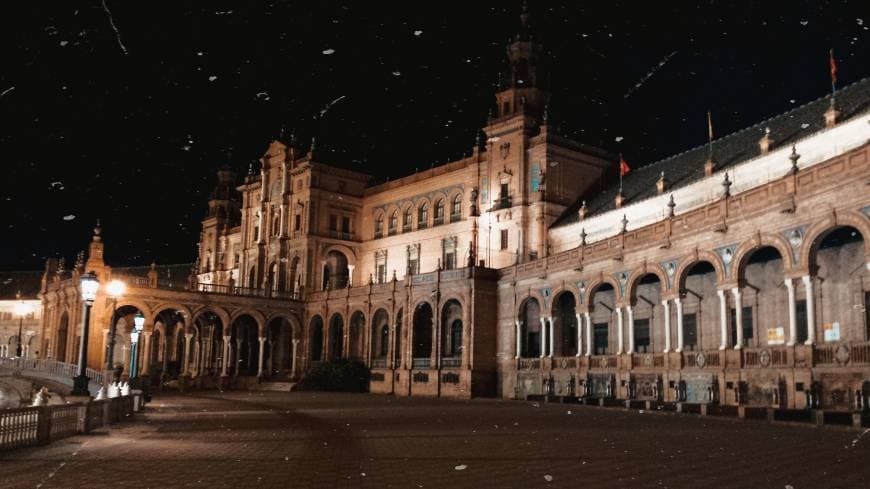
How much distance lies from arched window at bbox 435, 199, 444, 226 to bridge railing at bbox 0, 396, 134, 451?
43987 mm

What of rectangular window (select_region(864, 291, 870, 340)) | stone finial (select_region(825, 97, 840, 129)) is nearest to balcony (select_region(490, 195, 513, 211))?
stone finial (select_region(825, 97, 840, 129))

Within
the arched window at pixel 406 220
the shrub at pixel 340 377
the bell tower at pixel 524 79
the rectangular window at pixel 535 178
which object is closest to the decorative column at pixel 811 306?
the rectangular window at pixel 535 178

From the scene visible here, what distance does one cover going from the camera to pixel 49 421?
1532cm

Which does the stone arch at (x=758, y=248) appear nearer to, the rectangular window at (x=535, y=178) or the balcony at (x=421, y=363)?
the balcony at (x=421, y=363)

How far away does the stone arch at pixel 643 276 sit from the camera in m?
32.5

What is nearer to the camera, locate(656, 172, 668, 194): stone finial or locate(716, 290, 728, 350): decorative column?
locate(716, 290, 728, 350): decorative column

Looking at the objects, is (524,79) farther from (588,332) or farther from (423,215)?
(588,332)

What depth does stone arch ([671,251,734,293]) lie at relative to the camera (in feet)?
95.6

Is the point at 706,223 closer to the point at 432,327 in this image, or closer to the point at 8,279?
the point at 432,327

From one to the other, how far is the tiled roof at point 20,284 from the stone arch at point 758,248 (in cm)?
9402

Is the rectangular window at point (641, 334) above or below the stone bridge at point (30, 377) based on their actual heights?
above

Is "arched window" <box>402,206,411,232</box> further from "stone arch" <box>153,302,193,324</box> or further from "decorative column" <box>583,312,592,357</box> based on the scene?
"decorative column" <box>583,312,592,357</box>

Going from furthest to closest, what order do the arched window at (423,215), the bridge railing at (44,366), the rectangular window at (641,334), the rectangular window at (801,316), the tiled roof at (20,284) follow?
the tiled roof at (20,284), the arched window at (423,215), the bridge railing at (44,366), the rectangular window at (641,334), the rectangular window at (801,316)

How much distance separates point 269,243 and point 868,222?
57.2m
